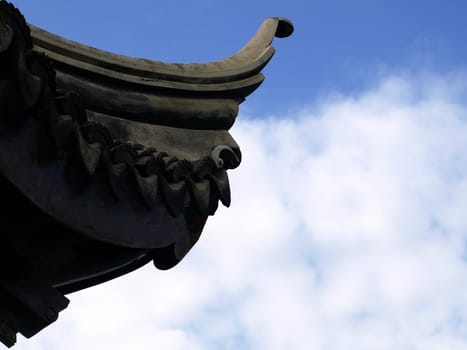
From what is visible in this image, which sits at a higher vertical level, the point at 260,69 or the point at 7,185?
the point at 260,69

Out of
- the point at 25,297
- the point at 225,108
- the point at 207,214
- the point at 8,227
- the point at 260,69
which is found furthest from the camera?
the point at 260,69

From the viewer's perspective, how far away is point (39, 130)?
84.7 inches

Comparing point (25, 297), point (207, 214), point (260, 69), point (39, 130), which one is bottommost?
point (25, 297)

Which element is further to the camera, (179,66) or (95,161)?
(179,66)

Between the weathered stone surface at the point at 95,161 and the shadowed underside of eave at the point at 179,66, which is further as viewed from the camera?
the shadowed underside of eave at the point at 179,66

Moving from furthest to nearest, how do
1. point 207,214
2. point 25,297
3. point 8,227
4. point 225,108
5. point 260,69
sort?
point 260,69 < point 225,108 < point 207,214 < point 25,297 < point 8,227

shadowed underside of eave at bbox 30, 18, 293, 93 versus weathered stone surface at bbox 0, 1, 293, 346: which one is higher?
shadowed underside of eave at bbox 30, 18, 293, 93

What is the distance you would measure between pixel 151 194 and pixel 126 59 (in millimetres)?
517

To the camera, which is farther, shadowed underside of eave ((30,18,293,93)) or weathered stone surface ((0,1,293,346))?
shadowed underside of eave ((30,18,293,93))

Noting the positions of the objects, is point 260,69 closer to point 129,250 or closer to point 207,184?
point 207,184

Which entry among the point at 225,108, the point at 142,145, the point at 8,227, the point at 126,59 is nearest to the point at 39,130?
the point at 8,227

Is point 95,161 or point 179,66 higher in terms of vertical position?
point 179,66

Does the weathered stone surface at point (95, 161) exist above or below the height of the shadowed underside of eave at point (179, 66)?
below

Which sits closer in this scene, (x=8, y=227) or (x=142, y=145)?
(x=8, y=227)
